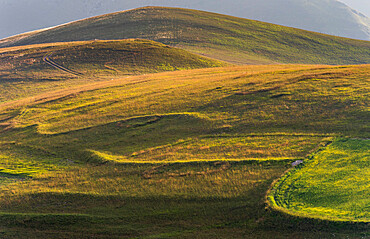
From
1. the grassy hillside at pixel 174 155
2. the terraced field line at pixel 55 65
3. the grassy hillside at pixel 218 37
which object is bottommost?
the grassy hillside at pixel 174 155

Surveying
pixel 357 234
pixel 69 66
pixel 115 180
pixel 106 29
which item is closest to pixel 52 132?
pixel 115 180

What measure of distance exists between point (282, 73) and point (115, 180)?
150 feet

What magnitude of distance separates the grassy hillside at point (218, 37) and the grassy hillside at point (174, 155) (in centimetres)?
7195

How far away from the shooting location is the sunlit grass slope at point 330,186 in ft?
84.4

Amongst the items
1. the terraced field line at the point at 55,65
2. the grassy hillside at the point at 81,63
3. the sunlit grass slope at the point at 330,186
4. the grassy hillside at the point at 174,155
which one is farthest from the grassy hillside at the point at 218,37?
the sunlit grass slope at the point at 330,186

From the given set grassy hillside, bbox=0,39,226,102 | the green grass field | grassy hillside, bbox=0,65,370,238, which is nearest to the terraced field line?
→ grassy hillside, bbox=0,39,226,102

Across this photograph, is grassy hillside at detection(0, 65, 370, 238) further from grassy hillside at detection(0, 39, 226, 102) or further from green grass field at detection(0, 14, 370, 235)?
grassy hillside at detection(0, 39, 226, 102)

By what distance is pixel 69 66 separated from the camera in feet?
338

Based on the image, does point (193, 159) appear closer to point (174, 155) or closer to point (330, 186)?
point (174, 155)

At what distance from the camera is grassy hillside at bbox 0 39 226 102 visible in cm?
9175

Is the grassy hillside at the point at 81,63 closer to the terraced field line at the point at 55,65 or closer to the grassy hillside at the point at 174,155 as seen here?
the terraced field line at the point at 55,65

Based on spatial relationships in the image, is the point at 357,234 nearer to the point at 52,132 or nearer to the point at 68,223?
the point at 68,223

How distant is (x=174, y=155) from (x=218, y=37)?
119m

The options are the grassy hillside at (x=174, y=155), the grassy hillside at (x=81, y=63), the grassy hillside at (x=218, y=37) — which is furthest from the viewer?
the grassy hillside at (x=218, y=37)
